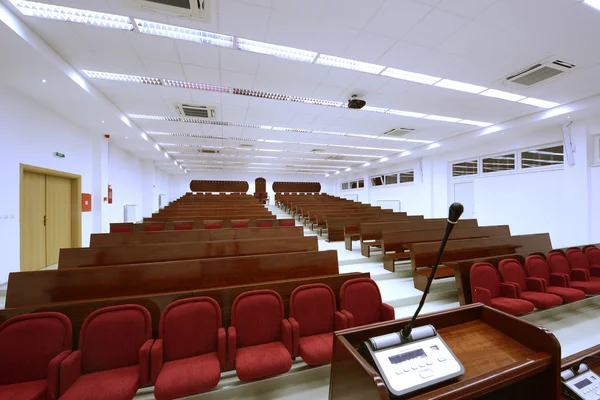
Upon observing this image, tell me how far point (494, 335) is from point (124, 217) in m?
9.58

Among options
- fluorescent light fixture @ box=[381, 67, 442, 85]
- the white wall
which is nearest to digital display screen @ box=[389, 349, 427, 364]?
fluorescent light fixture @ box=[381, 67, 442, 85]

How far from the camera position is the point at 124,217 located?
26.3ft

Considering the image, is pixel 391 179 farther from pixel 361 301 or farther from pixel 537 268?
pixel 361 301

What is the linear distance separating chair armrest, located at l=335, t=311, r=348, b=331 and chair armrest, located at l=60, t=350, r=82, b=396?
5.70 feet

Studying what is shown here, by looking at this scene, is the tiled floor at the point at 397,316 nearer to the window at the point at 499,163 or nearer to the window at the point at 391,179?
the window at the point at 499,163

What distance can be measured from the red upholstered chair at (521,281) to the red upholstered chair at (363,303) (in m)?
1.78

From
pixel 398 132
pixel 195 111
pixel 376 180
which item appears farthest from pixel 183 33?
pixel 376 180

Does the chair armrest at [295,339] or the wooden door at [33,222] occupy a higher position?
the wooden door at [33,222]

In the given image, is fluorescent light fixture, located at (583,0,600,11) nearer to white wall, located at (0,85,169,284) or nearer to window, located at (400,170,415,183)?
white wall, located at (0,85,169,284)

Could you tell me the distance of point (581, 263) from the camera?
3.44 m

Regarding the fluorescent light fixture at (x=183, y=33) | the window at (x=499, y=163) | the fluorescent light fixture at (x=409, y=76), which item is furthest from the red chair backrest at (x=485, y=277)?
the window at (x=499, y=163)

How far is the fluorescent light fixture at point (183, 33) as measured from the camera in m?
2.82

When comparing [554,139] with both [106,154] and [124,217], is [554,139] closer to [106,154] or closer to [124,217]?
[106,154]

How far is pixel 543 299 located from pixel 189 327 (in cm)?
349
